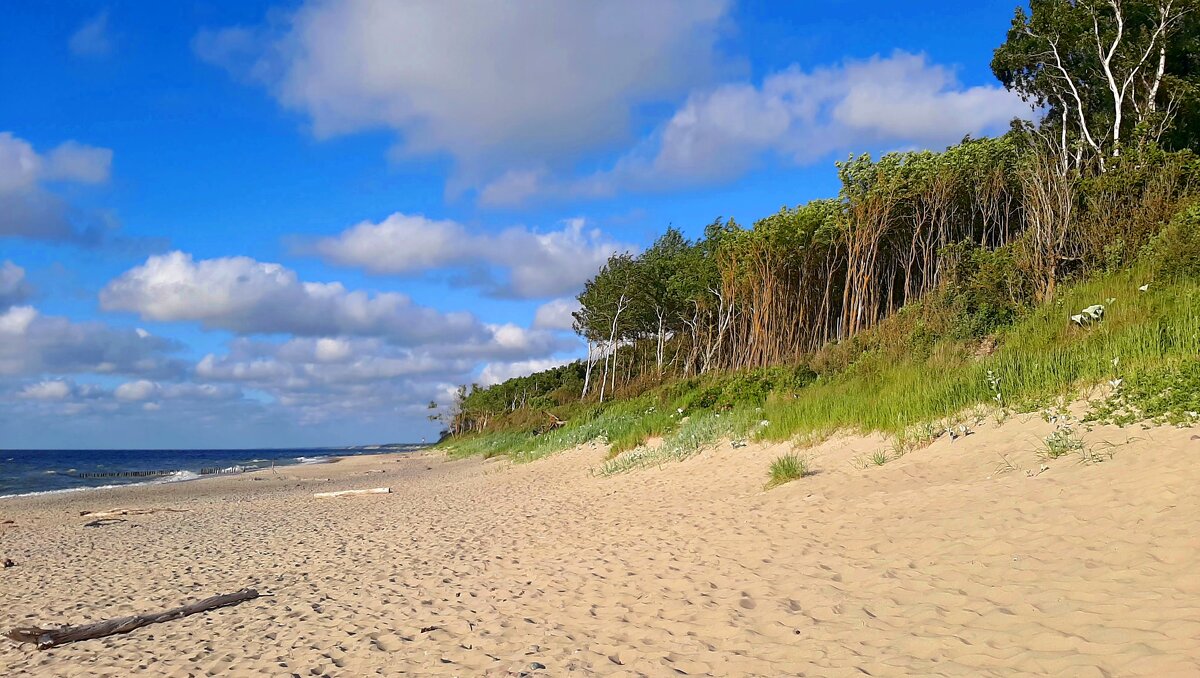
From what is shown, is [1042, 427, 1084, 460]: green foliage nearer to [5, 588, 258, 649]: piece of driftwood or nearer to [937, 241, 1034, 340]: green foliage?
[937, 241, 1034, 340]: green foliage

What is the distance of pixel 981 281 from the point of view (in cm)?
1794

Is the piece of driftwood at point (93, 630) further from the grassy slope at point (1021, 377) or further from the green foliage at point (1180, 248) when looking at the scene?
the green foliage at point (1180, 248)

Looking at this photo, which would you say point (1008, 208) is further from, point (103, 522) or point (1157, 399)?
point (103, 522)

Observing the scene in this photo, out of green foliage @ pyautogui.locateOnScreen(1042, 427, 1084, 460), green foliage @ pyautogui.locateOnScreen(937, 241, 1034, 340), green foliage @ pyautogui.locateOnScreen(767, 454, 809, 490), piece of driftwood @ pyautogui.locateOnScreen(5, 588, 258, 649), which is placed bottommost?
piece of driftwood @ pyautogui.locateOnScreen(5, 588, 258, 649)

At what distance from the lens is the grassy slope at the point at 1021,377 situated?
8.55 meters

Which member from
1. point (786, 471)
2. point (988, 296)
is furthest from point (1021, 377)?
point (988, 296)

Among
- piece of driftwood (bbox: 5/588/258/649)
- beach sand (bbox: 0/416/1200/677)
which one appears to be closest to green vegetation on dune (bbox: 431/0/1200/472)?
beach sand (bbox: 0/416/1200/677)

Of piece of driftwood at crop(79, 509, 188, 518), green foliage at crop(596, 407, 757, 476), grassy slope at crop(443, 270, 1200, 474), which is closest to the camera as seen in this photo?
grassy slope at crop(443, 270, 1200, 474)

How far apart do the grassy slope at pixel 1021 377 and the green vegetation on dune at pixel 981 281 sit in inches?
1.6

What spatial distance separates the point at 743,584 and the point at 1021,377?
6.72 metres

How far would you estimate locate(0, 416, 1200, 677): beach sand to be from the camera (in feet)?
15.1

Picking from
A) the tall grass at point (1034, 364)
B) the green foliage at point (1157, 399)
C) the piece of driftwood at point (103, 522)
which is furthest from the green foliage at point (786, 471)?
the piece of driftwood at point (103, 522)

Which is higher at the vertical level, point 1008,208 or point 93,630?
point 1008,208

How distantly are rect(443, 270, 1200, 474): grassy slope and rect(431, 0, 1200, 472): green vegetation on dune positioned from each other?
0.04 m
